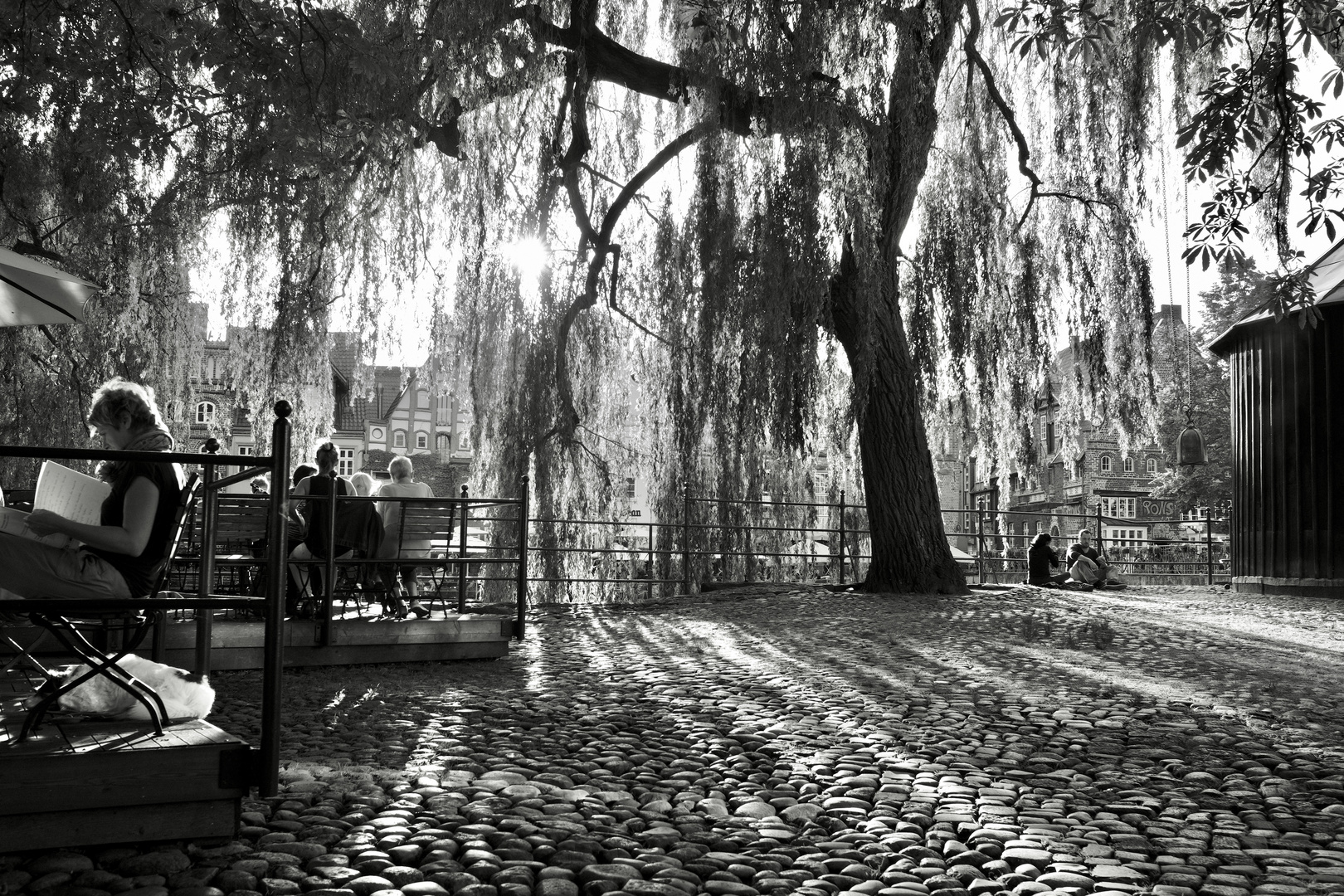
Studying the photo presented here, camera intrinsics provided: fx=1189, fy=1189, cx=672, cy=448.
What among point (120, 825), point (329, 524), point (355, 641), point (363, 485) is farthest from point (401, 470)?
point (120, 825)

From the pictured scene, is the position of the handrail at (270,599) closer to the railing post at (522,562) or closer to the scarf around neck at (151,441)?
the scarf around neck at (151,441)

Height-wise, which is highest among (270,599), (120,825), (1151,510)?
(1151,510)

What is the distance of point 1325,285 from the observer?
674 inches

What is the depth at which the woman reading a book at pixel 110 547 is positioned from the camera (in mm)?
4059

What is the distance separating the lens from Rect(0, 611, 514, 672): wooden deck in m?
7.58

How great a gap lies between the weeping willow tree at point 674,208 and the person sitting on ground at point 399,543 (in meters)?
2.91

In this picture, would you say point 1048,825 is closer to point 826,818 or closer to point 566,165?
point 826,818

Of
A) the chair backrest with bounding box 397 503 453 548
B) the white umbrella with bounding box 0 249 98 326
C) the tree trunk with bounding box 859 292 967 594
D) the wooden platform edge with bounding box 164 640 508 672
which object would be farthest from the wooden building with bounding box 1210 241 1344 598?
the white umbrella with bounding box 0 249 98 326

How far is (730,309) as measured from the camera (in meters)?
12.3

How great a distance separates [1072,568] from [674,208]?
30.6 feet

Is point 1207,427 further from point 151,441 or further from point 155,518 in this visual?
point 155,518

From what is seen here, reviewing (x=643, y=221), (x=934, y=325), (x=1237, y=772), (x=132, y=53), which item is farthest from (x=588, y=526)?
(x=1237, y=772)

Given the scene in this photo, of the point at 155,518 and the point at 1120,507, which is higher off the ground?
the point at 1120,507

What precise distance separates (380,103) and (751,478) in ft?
21.2
